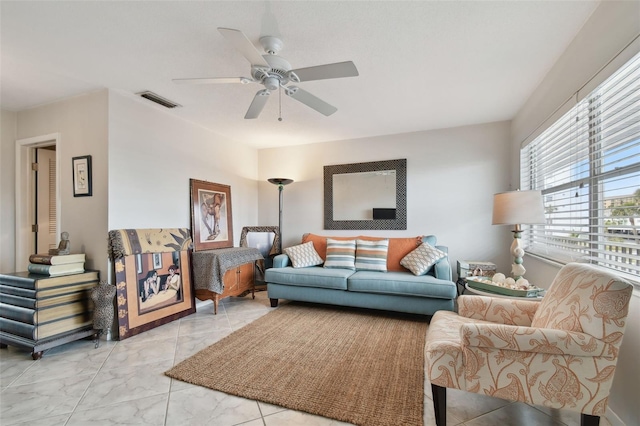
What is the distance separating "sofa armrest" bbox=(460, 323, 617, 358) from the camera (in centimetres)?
121

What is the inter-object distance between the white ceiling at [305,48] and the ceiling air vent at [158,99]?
86 millimetres

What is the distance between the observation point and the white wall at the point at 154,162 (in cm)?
276

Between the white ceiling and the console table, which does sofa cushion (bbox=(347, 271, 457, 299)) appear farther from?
the white ceiling

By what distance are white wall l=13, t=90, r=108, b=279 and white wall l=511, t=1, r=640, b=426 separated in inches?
154

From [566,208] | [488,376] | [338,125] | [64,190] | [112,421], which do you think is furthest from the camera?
[338,125]

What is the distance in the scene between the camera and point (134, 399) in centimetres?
175

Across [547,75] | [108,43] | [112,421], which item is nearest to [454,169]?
[547,75]

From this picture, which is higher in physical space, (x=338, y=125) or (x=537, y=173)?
(x=338, y=125)

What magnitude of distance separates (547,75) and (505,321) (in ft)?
7.13

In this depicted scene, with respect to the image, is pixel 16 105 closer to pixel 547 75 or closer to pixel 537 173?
pixel 547 75

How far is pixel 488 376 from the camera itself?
1354 mm

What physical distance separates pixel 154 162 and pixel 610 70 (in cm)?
390

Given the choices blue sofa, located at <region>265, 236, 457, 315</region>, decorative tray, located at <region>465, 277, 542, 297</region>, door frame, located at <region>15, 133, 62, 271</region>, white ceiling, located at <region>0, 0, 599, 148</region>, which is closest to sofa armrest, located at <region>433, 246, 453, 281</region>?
blue sofa, located at <region>265, 236, 457, 315</region>

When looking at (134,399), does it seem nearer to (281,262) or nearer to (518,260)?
(281,262)
